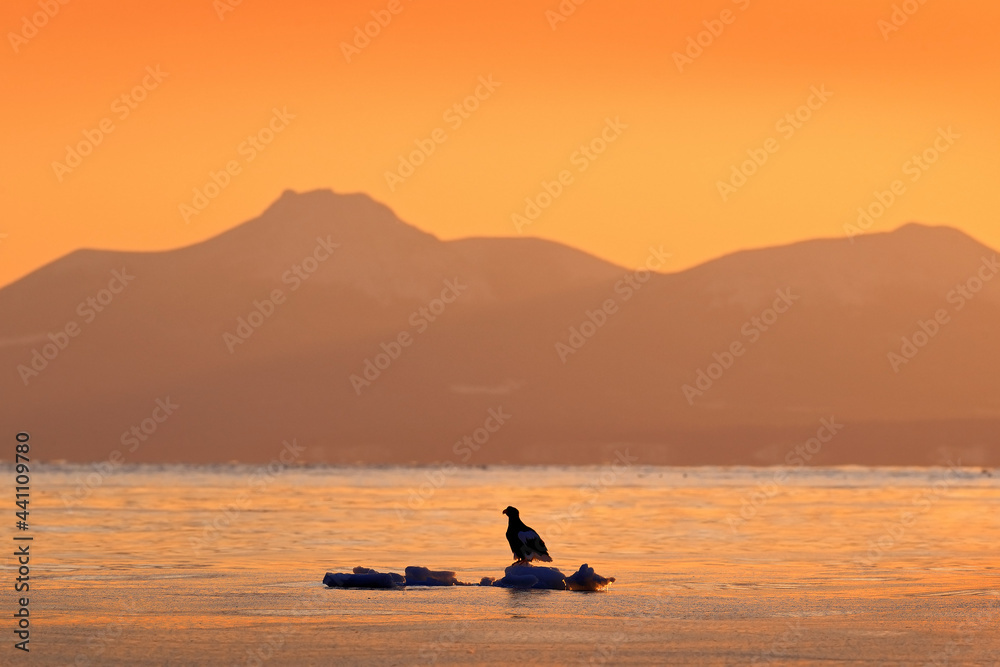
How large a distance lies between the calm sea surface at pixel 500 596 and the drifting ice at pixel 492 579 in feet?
1.58

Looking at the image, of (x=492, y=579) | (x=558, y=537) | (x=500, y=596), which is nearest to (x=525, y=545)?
(x=492, y=579)

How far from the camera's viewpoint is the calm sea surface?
794 inches

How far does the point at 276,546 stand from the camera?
39219mm

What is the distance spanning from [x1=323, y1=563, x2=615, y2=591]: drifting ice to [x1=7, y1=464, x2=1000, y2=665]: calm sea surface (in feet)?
1.58

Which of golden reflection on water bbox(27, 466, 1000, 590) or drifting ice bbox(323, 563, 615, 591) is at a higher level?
golden reflection on water bbox(27, 466, 1000, 590)

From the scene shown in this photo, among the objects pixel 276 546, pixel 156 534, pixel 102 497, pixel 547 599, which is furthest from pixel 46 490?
pixel 547 599

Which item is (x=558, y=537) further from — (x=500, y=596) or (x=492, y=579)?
(x=500, y=596)

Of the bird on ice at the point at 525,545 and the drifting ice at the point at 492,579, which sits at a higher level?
the bird on ice at the point at 525,545

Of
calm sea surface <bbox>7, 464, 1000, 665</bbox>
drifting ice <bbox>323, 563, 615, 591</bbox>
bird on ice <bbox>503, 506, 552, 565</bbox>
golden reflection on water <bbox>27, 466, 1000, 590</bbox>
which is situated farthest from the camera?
golden reflection on water <bbox>27, 466, 1000, 590</bbox>

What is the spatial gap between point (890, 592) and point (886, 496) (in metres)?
65.3

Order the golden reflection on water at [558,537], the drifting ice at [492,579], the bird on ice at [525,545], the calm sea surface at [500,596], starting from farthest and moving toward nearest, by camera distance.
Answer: the golden reflection on water at [558,537] < the bird on ice at [525,545] < the drifting ice at [492,579] < the calm sea surface at [500,596]

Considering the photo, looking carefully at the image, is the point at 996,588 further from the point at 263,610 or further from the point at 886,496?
the point at 886,496

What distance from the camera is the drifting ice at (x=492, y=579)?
27.7 meters

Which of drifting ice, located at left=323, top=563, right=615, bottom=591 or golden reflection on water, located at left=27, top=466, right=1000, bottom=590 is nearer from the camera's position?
drifting ice, located at left=323, top=563, right=615, bottom=591
